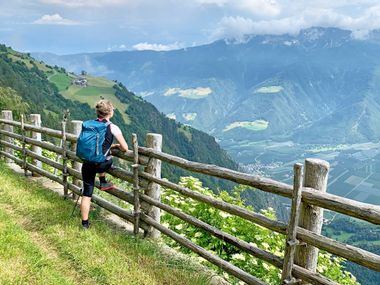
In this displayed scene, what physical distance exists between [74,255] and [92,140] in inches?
77.3

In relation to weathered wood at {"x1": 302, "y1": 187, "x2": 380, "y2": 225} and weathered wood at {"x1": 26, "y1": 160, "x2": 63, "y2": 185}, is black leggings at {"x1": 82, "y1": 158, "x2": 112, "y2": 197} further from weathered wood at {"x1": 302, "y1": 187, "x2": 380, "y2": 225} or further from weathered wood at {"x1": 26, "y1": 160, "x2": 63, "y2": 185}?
weathered wood at {"x1": 302, "y1": 187, "x2": 380, "y2": 225}

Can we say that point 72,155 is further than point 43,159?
No

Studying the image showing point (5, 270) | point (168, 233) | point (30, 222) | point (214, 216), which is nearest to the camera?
point (5, 270)

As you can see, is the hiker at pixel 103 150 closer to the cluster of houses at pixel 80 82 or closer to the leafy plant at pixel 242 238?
the leafy plant at pixel 242 238

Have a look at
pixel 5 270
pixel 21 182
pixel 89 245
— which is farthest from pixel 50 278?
pixel 21 182

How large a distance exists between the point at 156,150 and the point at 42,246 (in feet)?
7.91

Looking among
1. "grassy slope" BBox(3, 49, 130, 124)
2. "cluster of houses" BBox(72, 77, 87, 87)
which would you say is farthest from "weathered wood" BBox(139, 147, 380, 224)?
"cluster of houses" BBox(72, 77, 87, 87)

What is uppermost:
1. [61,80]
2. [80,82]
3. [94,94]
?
[61,80]

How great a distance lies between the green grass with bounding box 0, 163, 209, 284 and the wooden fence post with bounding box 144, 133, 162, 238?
1.59 ft

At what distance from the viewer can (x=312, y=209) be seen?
4.92 meters

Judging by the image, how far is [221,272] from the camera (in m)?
6.75

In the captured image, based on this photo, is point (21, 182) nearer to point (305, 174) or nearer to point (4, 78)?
point (305, 174)

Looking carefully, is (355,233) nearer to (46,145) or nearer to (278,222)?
(46,145)

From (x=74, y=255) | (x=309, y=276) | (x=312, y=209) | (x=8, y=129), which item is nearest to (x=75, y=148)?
(x=74, y=255)
